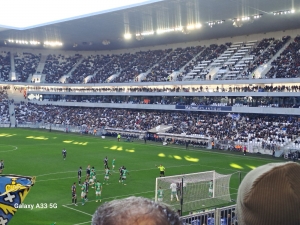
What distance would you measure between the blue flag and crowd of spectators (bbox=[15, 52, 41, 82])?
85.2 m

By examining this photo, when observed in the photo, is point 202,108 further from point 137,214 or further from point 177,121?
point 137,214

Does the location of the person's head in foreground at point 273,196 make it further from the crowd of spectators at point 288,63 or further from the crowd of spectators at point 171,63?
the crowd of spectators at point 171,63

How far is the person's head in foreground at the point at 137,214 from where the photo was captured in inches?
70.1

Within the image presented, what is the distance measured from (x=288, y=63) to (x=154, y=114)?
23517mm

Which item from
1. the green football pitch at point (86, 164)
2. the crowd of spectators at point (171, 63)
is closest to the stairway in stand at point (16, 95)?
the green football pitch at point (86, 164)

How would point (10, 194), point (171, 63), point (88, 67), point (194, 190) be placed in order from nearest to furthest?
1. point (10, 194)
2. point (194, 190)
3. point (171, 63)
4. point (88, 67)

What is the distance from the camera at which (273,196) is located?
6.73ft

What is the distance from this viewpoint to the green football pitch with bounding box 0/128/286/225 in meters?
21.2

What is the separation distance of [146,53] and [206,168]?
173 ft

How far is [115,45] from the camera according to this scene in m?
84.2

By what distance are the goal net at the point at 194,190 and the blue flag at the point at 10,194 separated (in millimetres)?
11911

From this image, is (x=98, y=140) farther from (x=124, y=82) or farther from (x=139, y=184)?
(x=139, y=184)

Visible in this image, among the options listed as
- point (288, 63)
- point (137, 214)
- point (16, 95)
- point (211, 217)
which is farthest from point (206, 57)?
point (137, 214)

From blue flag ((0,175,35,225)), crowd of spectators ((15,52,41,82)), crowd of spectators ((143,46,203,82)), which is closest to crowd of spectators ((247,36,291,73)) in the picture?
crowd of spectators ((143,46,203,82))
